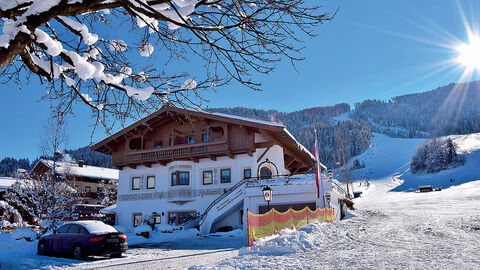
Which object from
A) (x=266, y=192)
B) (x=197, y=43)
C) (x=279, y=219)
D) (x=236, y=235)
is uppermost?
(x=197, y=43)

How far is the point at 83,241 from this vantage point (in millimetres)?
12672

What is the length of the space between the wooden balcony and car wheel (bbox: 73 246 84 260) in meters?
14.7

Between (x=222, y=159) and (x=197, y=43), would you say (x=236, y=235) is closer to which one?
(x=222, y=159)

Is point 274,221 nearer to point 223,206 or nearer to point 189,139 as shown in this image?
point 223,206

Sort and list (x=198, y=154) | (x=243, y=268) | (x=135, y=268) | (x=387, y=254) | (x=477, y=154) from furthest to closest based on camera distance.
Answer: (x=477, y=154)
(x=198, y=154)
(x=135, y=268)
(x=387, y=254)
(x=243, y=268)

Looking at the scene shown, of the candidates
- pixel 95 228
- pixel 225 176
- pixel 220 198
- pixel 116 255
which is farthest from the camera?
pixel 225 176

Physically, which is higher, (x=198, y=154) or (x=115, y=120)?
(x=198, y=154)

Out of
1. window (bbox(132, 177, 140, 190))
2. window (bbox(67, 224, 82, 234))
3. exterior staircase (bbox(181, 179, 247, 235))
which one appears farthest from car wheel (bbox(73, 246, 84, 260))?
window (bbox(132, 177, 140, 190))

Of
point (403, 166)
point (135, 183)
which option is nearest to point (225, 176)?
point (135, 183)

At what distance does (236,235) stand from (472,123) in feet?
546

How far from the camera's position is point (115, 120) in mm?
6523

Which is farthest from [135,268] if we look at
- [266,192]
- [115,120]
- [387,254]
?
[266,192]

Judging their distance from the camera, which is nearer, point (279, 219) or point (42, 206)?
point (279, 219)

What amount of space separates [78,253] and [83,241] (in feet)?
1.73
